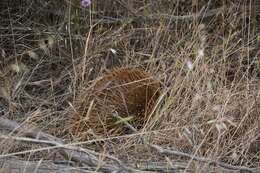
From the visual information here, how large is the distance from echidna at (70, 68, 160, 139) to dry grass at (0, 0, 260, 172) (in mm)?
67

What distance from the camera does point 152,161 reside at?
7.34 ft

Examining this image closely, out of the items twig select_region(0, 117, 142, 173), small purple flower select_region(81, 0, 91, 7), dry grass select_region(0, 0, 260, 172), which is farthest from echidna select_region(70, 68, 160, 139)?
small purple flower select_region(81, 0, 91, 7)

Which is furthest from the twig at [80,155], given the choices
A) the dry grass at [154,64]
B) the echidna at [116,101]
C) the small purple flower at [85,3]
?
the small purple flower at [85,3]

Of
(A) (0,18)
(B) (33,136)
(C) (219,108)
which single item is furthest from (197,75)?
(A) (0,18)

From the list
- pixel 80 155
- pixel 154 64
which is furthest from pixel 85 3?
pixel 80 155

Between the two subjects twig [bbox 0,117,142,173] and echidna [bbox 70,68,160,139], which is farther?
echidna [bbox 70,68,160,139]

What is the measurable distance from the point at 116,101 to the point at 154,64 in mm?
441

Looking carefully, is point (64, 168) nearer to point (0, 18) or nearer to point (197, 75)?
point (197, 75)

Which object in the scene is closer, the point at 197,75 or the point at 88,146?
the point at 88,146

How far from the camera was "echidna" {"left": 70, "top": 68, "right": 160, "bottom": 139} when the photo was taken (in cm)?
252

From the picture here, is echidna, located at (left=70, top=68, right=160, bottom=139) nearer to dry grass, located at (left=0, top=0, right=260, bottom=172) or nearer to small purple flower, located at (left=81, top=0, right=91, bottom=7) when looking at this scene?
dry grass, located at (left=0, top=0, right=260, bottom=172)

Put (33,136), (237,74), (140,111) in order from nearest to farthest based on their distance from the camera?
1. (33,136)
2. (140,111)
3. (237,74)

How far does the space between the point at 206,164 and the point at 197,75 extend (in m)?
0.69

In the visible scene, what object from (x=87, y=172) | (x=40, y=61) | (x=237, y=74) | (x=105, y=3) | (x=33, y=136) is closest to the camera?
(x=87, y=172)
